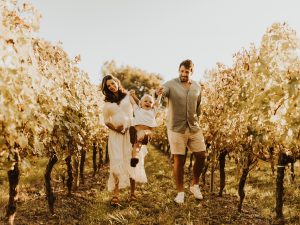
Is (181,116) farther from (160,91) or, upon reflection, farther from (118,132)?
(118,132)

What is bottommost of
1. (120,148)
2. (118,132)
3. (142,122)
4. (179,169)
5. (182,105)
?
(179,169)

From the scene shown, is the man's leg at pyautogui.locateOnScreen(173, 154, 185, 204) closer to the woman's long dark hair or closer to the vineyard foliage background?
the vineyard foliage background

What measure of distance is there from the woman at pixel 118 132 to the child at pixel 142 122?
4.4 inches

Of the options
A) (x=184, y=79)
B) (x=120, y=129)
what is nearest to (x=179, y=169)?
(x=120, y=129)

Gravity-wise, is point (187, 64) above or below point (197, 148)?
above

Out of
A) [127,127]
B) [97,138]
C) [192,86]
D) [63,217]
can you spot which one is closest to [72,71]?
[127,127]

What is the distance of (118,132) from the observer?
725 centimetres

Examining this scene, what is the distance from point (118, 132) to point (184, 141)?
120 centimetres

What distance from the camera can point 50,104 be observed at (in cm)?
515

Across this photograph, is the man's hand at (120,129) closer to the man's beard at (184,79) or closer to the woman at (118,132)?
the woman at (118,132)

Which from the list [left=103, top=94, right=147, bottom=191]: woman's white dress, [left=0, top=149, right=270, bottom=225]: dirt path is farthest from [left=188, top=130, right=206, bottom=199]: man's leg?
[left=103, top=94, right=147, bottom=191]: woman's white dress

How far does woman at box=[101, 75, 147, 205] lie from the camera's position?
23.4ft

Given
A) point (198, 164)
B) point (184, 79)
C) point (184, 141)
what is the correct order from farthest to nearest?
1. point (198, 164)
2. point (184, 141)
3. point (184, 79)

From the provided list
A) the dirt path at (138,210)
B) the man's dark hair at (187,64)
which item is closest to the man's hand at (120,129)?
the dirt path at (138,210)
